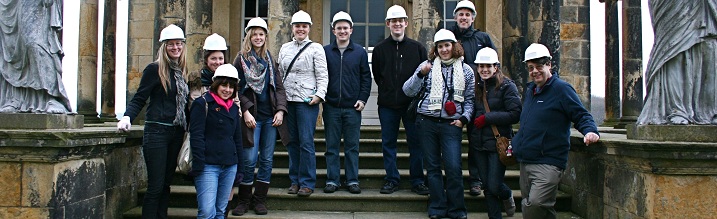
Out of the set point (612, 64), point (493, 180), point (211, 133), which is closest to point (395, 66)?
point (493, 180)

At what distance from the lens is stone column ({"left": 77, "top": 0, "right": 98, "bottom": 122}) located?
553 inches

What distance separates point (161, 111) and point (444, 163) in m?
2.69

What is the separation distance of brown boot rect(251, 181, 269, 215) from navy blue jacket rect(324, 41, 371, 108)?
1186 millimetres

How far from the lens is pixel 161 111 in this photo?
5570 mm

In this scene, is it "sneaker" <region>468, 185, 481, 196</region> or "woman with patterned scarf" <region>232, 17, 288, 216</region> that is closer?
"woman with patterned scarf" <region>232, 17, 288, 216</region>

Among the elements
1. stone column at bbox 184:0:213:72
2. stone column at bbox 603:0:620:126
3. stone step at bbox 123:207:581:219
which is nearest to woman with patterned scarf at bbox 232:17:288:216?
stone step at bbox 123:207:581:219

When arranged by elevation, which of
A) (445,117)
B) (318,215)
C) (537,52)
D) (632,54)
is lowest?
(318,215)

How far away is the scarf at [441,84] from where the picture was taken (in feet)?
20.1

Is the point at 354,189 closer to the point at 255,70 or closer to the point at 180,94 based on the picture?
the point at 255,70

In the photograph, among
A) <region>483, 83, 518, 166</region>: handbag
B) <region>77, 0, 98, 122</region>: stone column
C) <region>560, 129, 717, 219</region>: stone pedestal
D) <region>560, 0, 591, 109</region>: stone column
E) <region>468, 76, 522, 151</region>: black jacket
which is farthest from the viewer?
<region>77, 0, 98, 122</region>: stone column

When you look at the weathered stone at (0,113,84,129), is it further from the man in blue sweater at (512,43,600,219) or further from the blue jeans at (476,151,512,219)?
the man in blue sweater at (512,43,600,219)

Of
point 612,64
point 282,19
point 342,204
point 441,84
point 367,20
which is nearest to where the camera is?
point 441,84

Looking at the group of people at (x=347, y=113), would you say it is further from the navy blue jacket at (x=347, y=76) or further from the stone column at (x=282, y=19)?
the stone column at (x=282, y=19)

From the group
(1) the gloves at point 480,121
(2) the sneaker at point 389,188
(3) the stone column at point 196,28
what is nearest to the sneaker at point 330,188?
(2) the sneaker at point 389,188
